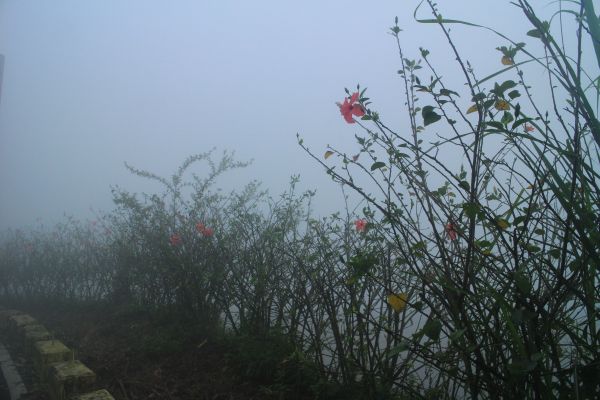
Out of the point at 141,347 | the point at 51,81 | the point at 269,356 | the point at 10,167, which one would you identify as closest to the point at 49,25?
→ the point at 51,81

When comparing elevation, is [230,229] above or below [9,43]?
below

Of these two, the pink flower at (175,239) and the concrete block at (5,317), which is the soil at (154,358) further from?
the pink flower at (175,239)

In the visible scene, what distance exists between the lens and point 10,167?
3.77 metres

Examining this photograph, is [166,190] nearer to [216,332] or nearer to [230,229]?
[230,229]

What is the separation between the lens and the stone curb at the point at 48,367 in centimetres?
212

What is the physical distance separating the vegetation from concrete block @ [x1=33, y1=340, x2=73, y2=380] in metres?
0.82

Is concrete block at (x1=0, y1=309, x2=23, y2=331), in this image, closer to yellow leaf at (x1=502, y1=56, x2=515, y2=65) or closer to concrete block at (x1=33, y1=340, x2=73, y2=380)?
concrete block at (x1=33, y1=340, x2=73, y2=380)

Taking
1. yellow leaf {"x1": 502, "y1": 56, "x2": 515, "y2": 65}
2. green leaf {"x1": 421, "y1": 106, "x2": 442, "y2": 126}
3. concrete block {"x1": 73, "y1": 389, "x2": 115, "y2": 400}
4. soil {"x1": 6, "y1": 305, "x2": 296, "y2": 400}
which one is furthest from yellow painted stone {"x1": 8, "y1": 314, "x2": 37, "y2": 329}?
yellow leaf {"x1": 502, "y1": 56, "x2": 515, "y2": 65}

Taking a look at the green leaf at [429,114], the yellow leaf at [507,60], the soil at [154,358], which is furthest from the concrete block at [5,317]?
the yellow leaf at [507,60]

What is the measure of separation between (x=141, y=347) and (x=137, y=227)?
3.61ft

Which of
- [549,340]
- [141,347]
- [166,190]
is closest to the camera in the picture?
[549,340]

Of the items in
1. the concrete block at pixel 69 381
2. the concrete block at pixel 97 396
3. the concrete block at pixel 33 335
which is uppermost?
the concrete block at pixel 33 335

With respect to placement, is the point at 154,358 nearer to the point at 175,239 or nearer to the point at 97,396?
the point at 97,396

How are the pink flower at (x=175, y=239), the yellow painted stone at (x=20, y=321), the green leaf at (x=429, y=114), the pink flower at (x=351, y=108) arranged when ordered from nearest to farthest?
the green leaf at (x=429, y=114), the pink flower at (x=351, y=108), the pink flower at (x=175, y=239), the yellow painted stone at (x=20, y=321)
